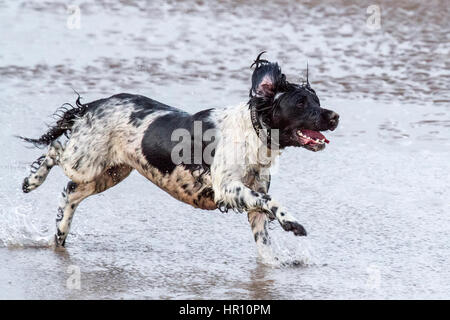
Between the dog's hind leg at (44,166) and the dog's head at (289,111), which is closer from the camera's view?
the dog's head at (289,111)

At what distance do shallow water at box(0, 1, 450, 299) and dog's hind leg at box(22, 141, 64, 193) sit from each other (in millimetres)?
247

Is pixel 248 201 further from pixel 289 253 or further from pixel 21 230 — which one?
pixel 21 230

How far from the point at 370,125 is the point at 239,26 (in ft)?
11.9

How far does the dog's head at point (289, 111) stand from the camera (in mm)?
6016

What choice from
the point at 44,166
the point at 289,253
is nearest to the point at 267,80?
the point at 289,253

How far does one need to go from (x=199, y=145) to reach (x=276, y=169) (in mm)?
794

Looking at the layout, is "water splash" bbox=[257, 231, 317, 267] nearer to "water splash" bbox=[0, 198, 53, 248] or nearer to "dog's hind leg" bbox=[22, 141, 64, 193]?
"water splash" bbox=[0, 198, 53, 248]

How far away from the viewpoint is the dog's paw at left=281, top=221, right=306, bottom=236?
5.73m

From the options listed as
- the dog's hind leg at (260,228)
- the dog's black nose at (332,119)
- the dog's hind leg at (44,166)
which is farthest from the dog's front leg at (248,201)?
the dog's hind leg at (44,166)

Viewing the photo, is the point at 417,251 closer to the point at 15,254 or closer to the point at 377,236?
the point at 377,236

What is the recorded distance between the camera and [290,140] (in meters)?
6.06

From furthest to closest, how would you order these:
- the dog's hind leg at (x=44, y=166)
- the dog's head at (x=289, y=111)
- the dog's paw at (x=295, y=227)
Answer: the dog's hind leg at (x=44, y=166), the dog's head at (x=289, y=111), the dog's paw at (x=295, y=227)

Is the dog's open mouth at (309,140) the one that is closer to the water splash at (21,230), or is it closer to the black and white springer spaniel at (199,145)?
the black and white springer spaniel at (199,145)

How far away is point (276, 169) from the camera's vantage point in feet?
22.6
